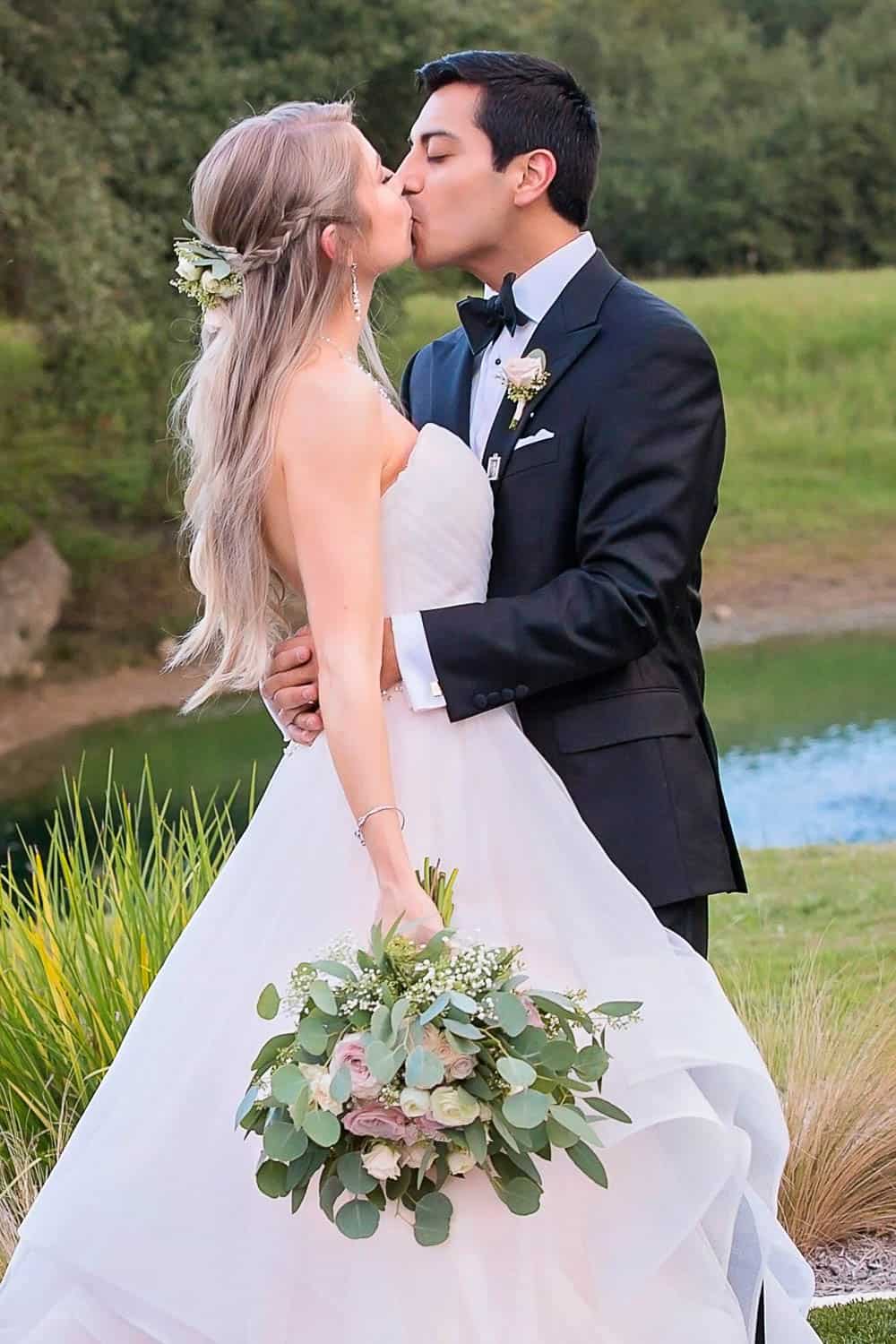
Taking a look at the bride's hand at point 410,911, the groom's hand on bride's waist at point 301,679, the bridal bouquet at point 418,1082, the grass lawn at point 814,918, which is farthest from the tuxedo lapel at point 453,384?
the grass lawn at point 814,918

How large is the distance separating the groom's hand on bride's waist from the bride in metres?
0.04

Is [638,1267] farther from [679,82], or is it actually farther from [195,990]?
[679,82]

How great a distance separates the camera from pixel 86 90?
15672 mm

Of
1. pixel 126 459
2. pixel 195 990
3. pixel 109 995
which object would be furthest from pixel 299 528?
pixel 126 459

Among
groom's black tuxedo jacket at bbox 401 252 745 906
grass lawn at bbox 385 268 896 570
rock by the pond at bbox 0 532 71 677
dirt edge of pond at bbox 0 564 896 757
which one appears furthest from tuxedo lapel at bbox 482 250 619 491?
grass lawn at bbox 385 268 896 570

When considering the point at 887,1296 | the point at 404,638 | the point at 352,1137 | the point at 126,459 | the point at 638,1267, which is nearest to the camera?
the point at 352,1137

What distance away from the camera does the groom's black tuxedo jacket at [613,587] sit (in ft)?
8.21

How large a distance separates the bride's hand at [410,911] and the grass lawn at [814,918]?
248 centimetres

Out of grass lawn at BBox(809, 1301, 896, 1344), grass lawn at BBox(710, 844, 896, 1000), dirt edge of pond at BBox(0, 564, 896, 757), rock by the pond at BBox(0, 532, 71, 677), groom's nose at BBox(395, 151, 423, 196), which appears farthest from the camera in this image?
rock by the pond at BBox(0, 532, 71, 677)

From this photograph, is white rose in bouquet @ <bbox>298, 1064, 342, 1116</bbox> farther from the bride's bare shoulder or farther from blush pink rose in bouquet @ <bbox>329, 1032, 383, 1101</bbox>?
the bride's bare shoulder

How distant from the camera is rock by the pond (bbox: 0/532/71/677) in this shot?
16.5 m

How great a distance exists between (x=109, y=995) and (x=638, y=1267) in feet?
5.88

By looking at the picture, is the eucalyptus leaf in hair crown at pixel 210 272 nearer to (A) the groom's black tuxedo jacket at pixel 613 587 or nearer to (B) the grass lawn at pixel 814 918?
(A) the groom's black tuxedo jacket at pixel 613 587

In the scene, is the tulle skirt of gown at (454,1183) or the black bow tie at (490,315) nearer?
the tulle skirt of gown at (454,1183)
